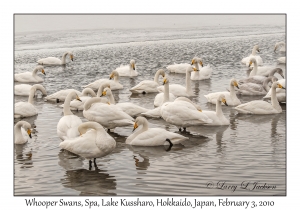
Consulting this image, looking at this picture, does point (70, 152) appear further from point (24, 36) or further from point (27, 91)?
point (24, 36)

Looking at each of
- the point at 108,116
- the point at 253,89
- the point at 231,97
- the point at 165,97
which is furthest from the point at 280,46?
the point at 108,116

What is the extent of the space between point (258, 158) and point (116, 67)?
50.9 ft

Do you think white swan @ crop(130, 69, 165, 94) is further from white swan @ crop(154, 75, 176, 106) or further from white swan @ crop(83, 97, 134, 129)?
white swan @ crop(83, 97, 134, 129)

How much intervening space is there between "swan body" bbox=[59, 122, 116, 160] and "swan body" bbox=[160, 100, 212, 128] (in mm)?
3155

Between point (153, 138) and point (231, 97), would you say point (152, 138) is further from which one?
point (231, 97)

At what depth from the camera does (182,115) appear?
14312 mm

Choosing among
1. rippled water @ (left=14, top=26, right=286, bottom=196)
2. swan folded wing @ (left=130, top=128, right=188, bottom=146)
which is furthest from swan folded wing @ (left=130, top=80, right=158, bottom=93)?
swan folded wing @ (left=130, top=128, right=188, bottom=146)

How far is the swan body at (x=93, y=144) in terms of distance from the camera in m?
11.4

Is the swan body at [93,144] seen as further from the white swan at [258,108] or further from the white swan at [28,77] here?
the white swan at [28,77]

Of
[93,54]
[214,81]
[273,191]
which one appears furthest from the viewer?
[93,54]

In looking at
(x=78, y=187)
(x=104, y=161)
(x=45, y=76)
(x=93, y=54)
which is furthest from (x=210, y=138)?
(x=93, y=54)

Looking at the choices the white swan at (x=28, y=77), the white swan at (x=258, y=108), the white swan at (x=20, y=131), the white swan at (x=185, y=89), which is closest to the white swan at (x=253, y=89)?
the white swan at (x=185, y=89)

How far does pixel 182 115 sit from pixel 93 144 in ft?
11.8

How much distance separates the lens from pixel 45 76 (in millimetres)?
25094
